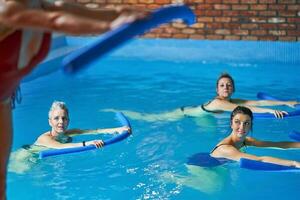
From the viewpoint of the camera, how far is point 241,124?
A: 3.48 m

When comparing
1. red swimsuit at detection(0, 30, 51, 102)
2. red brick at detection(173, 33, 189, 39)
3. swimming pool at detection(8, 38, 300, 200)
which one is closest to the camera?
red swimsuit at detection(0, 30, 51, 102)

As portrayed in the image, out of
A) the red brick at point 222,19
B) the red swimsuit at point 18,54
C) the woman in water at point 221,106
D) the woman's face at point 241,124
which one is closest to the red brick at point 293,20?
the red brick at point 222,19

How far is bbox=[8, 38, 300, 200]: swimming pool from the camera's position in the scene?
3.33m

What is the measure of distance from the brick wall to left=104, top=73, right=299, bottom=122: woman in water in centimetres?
265

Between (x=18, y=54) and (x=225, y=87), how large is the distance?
3.21 metres

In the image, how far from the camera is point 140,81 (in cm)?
630

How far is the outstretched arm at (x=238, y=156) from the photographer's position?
3.34 meters

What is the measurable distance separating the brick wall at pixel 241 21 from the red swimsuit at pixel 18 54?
18.8 feet

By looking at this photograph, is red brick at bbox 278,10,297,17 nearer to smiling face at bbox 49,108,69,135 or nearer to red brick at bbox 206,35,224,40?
red brick at bbox 206,35,224,40

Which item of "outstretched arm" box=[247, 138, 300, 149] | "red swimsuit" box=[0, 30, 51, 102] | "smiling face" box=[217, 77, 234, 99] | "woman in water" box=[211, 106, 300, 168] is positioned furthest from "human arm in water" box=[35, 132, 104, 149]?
"red swimsuit" box=[0, 30, 51, 102]

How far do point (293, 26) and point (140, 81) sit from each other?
2.41 m

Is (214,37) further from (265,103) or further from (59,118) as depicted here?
(59,118)

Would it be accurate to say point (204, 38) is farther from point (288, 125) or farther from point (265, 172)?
point (265, 172)

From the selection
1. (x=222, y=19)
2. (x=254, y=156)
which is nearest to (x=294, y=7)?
(x=222, y=19)
